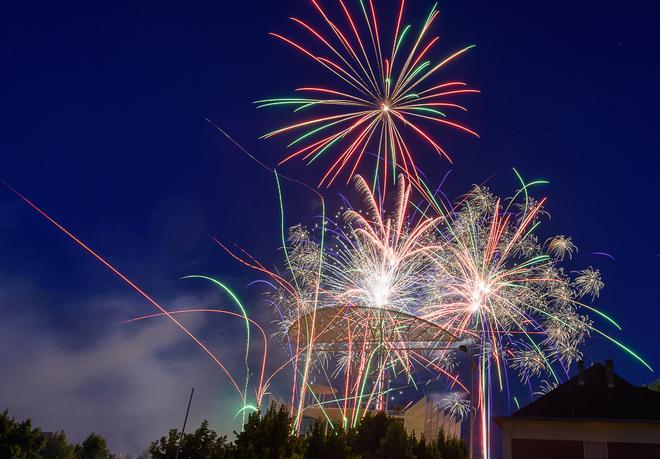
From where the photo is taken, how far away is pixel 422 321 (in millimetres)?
30656

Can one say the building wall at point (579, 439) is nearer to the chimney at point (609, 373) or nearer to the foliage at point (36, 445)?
the chimney at point (609, 373)

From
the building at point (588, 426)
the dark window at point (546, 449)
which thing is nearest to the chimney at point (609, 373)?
the building at point (588, 426)

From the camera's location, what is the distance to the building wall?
26453mm

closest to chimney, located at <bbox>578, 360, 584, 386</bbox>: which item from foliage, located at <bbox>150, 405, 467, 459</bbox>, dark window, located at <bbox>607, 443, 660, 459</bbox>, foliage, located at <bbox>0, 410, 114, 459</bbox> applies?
dark window, located at <bbox>607, 443, 660, 459</bbox>

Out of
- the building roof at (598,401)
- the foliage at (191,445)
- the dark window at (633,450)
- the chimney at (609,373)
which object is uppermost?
the chimney at (609,373)

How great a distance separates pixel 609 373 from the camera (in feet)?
99.2

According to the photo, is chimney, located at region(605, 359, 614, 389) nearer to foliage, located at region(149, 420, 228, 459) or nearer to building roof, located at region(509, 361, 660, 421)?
building roof, located at region(509, 361, 660, 421)

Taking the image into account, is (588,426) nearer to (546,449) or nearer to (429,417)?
(546,449)

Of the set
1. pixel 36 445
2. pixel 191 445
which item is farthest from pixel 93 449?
pixel 191 445

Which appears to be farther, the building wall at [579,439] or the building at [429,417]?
the building at [429,417]

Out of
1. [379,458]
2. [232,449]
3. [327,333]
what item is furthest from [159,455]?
[327,333]

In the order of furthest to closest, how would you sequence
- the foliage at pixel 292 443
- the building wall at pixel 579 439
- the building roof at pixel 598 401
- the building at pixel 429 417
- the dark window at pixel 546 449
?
the building at pixel 429 417 → the building roof at pixel 598 401 → the dark window at pixel 546 449 → the building wall at pixel 579 439 → the foliage at pixel 292 443

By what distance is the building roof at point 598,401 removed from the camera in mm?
27375

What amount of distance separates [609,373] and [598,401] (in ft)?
7.38
